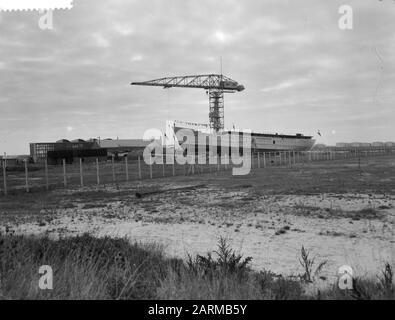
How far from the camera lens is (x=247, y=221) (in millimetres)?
12664

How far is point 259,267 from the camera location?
762cm

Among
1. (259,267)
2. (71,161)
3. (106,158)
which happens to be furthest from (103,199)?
(106,158)

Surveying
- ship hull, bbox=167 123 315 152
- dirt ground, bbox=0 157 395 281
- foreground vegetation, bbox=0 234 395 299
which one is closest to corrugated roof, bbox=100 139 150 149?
ship hull, bbox=167 123 315 152

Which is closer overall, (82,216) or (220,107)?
(82,216)

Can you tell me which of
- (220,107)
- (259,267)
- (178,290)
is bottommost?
(259,267)

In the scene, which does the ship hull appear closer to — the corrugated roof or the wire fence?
the wire fence

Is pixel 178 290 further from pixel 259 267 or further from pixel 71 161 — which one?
pixel 71 161

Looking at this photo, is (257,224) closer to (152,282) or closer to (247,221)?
(247,221)

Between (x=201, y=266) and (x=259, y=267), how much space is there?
1.59 metres

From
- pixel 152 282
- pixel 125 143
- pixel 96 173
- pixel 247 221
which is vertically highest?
pixel 125 143

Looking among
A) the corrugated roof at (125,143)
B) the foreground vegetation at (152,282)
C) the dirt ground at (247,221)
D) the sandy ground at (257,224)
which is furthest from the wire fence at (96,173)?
the corrugated roof at (125,143)

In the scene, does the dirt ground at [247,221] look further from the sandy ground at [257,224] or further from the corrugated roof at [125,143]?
the corrugated roof at [125,143]

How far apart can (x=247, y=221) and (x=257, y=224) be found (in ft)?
2.14

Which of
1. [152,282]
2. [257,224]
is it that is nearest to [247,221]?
[257,224]
